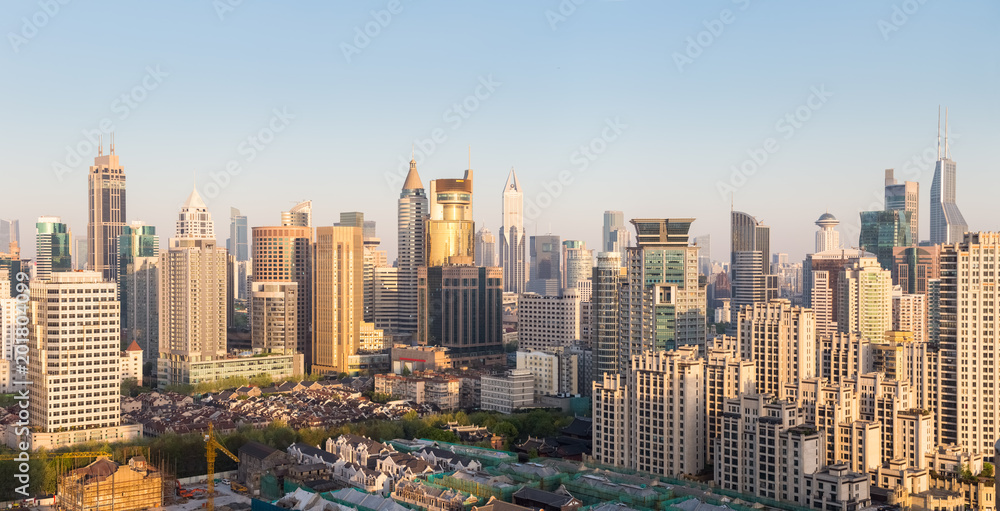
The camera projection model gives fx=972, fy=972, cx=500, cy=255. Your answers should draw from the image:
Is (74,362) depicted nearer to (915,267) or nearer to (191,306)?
(191,306)

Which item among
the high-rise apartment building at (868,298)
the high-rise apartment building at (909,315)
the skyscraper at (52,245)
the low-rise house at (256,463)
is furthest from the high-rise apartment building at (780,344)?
the skyscraper at (52,245)

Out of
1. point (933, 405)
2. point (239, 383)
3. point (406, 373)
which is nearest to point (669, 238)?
point (933, 405)

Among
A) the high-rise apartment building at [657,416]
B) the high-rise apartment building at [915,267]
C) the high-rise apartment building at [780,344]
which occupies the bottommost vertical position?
the high-rise apartment building at [657,416]

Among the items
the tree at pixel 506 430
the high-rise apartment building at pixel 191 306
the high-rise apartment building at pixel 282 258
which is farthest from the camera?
the high-rise apartment building at pixel 282 258

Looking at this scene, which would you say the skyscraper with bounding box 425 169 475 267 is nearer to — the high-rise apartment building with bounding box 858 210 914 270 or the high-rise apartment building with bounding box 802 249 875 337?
the high-rise apartment building with bounding box 802 249 875 337

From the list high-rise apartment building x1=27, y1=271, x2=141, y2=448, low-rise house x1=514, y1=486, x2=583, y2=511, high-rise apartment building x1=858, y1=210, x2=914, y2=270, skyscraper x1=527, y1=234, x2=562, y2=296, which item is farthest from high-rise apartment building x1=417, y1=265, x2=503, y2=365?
low-rise house x1=514, y1=486, x2=583, y2=511

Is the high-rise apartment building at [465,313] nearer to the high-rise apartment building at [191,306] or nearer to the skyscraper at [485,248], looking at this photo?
the high-rise apartment building at [191,306]

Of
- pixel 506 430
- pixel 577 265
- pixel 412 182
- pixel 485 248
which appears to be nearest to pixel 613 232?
pixel 577 265
